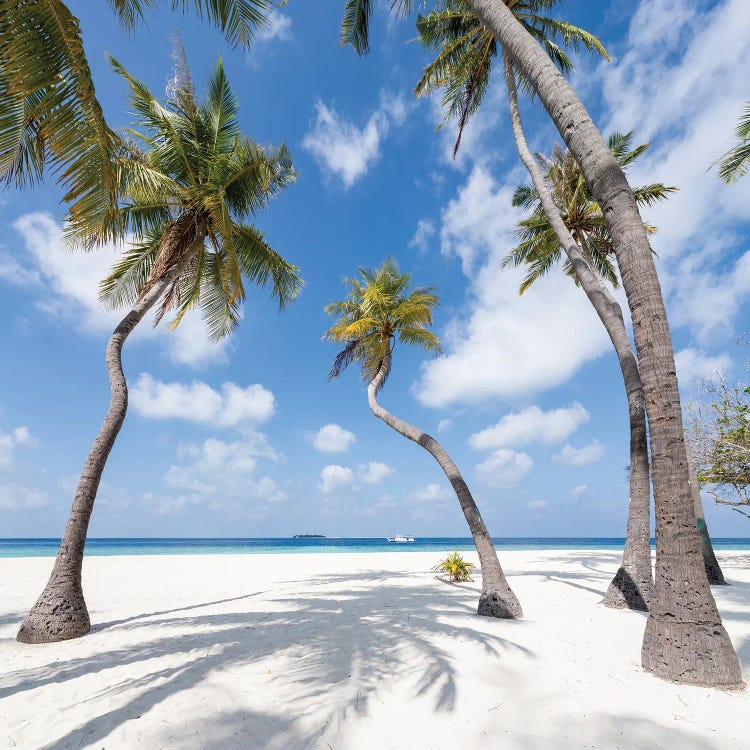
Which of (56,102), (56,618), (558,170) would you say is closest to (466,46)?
(558,170)

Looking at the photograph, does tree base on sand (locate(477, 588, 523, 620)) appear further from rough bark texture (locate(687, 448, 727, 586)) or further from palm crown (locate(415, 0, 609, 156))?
palm crown (locate(415, 0, 609, 156))

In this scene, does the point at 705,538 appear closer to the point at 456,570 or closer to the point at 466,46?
the point at 456,570

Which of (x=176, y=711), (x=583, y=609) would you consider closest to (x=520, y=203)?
(x=583, y=609)

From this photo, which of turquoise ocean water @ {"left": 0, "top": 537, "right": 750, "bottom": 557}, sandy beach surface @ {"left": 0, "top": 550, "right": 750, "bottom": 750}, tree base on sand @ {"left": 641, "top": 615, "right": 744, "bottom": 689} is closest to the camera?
sandy beach surface @ {"left": 0, "top": 550, "right": 750, "bottom": 750}

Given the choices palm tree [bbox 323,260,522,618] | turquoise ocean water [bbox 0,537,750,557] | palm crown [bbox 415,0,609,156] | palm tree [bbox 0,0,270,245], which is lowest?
turquoise ocean water [bbox 0,537,750,557]

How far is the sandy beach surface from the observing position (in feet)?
9.50

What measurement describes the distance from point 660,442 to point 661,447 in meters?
0.05

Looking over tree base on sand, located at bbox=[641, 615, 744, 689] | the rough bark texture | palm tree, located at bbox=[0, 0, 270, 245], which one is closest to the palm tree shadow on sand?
tree base on sand, located at bbox=[641, 615, 744, 689]

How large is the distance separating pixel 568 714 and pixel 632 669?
139 cm

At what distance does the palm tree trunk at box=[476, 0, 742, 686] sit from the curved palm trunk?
254 cm

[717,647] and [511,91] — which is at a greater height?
[511,91]

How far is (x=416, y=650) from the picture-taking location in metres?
4.68

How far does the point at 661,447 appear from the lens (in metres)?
4.20

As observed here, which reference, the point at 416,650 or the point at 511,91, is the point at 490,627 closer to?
the point at 416,650
